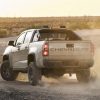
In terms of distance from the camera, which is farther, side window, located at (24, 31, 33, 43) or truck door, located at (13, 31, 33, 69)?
truck door, located at (13, 31, 33, 69)

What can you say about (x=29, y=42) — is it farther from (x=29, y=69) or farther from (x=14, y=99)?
(x=14, y=99)

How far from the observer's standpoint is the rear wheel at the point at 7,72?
19328 mm

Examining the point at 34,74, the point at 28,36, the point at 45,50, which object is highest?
the point at 28,36

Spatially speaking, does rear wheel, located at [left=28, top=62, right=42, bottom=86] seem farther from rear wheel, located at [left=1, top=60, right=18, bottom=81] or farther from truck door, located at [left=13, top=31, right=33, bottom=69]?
rear wheel, located at [left=1, top=60, right=18, bottom=81]

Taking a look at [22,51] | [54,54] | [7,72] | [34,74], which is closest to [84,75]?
[54,54]

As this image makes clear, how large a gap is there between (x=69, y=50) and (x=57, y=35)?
117 cm

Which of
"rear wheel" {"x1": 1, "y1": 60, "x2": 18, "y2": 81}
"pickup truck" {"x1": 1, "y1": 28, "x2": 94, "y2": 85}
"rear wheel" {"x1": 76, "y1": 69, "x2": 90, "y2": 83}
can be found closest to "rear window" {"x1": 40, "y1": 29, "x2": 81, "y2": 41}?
"pickup truck" {"x1": 1, "y1": 28, "x2": 94, "y2": 85}

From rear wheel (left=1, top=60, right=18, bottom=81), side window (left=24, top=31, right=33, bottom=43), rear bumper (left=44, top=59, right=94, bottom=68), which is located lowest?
rear wheel (left=1, top=60, right=18, bottom=81)

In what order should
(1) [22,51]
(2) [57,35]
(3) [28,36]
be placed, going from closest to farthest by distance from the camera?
(2) [57,35]
(3) [28,36]
(1) [22,51]

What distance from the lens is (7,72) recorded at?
19.5m

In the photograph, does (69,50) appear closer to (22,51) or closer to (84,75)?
(84,75)

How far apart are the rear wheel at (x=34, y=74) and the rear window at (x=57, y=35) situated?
1.02 metres

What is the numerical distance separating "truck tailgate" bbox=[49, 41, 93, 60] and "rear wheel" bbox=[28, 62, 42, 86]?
708mm

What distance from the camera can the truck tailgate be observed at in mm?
16438
